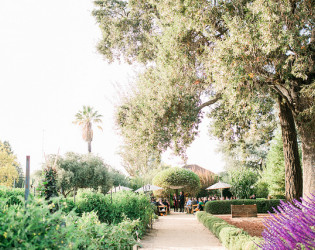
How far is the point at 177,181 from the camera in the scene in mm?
28219

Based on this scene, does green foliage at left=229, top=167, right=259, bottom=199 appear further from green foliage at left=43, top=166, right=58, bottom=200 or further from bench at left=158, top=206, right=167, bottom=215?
green foliage at left=43, top=166, right=58, bottom=200

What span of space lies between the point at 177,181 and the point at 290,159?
17.3m

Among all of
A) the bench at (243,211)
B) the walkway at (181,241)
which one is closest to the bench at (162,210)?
the bench at (243,211)

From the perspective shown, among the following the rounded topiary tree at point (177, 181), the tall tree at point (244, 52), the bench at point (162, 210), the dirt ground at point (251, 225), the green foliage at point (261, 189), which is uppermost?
the tall tree at point (244, 52)

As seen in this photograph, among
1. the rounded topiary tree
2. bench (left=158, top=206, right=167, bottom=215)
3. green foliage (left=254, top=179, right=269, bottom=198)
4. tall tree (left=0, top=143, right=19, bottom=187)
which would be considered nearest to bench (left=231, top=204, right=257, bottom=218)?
bench (left=158, top=206, right=167, bottom=215)

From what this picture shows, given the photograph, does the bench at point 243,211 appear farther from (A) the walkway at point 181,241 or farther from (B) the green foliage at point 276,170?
(B) the green foliage at point 276,170

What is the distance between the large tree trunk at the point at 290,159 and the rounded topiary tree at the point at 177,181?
17.0m

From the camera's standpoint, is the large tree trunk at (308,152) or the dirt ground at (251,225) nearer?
the large tree trunk at (308,152)

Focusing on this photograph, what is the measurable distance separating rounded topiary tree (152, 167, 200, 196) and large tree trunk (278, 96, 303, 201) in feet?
55.8

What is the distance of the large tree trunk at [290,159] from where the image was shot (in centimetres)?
1151

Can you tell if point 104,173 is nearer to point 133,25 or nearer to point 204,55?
point 133,25

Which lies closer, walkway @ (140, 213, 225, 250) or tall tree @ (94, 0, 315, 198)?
tall tree @ (94, 0, 315, 198)

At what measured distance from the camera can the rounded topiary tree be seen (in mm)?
28234

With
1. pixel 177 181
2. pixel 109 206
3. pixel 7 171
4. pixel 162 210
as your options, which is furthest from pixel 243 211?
pixel 7 171
